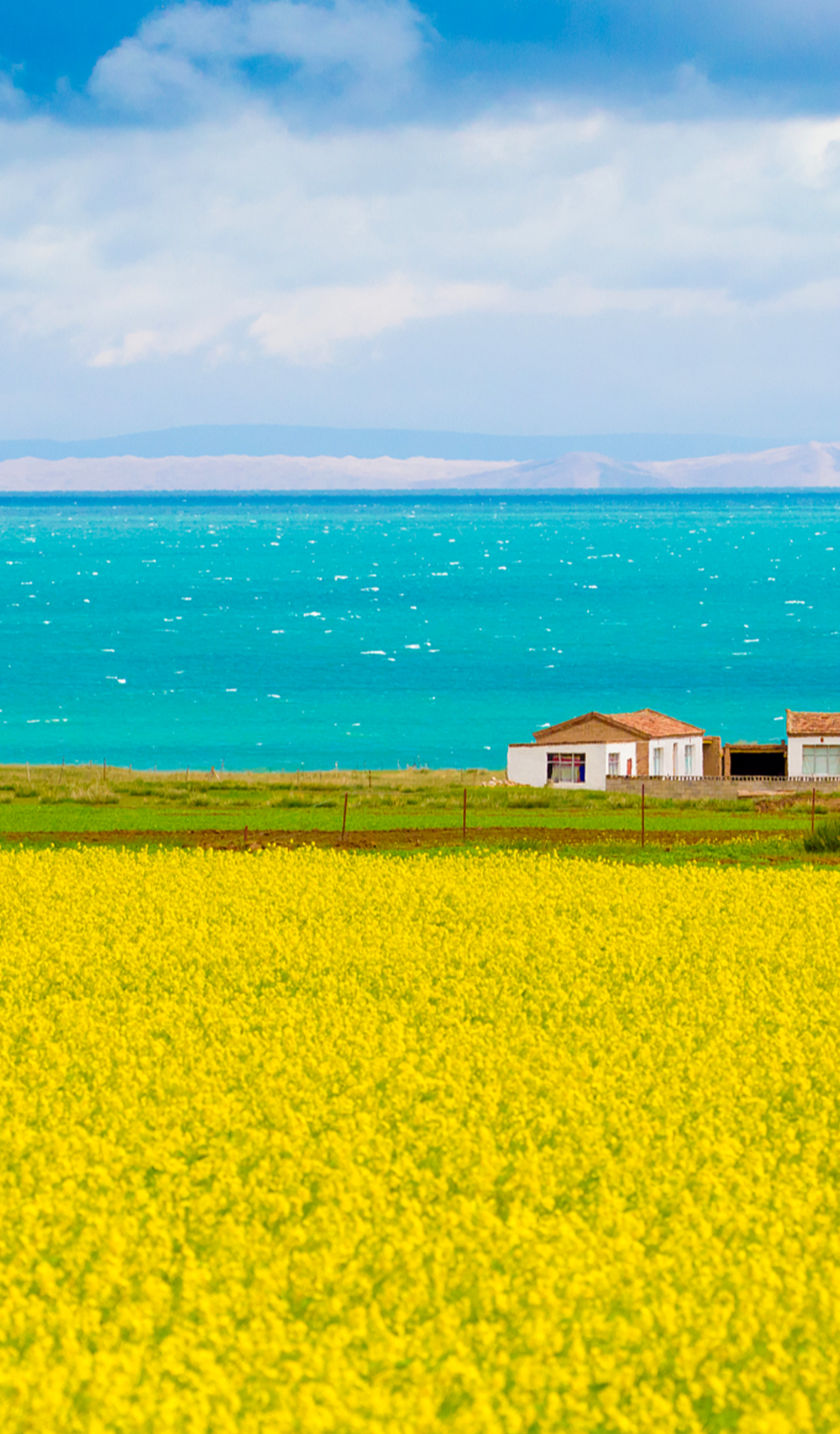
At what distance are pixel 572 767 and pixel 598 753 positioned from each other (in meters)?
1.58

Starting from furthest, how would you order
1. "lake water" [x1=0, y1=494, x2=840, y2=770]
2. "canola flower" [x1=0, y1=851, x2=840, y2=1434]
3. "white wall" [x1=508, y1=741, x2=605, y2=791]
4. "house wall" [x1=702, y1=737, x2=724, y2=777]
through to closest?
"lake water" [x1=0, y1=494, x2=840, y2=770] → "house wall" [x1=702, y1=737, x2=724, y2=777] → "white wall" [x1=508, y1=741, x2=605, y2=791] → "canola flower" [x1=0, y1=851, x2=840, y2=1434]

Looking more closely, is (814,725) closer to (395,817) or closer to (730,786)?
(730,786)

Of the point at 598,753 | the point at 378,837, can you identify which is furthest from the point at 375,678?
the point at 378,837

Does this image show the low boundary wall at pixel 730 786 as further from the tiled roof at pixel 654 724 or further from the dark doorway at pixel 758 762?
the dark doorway at pixel 758 762

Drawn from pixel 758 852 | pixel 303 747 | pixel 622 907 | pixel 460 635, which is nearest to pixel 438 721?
pixel 303 747

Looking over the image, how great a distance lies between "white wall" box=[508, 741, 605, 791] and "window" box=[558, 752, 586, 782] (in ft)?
0.53

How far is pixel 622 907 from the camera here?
30.3m

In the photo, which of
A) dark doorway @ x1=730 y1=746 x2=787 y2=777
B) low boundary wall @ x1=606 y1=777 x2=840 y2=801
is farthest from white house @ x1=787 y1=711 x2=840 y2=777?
dark doorway @ x1=730 y1=746 x2=787 y2=777

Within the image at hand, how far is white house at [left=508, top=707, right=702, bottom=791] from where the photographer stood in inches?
2611

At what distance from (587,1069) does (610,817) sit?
32.7 meters

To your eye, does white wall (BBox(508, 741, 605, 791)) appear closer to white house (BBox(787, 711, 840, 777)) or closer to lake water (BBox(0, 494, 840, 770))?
white house (BBox(787, 711, 840, 777))

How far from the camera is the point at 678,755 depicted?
70500mm

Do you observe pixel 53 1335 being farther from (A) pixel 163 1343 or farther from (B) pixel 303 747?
(B) pixel 303 747

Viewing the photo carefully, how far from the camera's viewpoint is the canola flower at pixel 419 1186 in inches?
424
